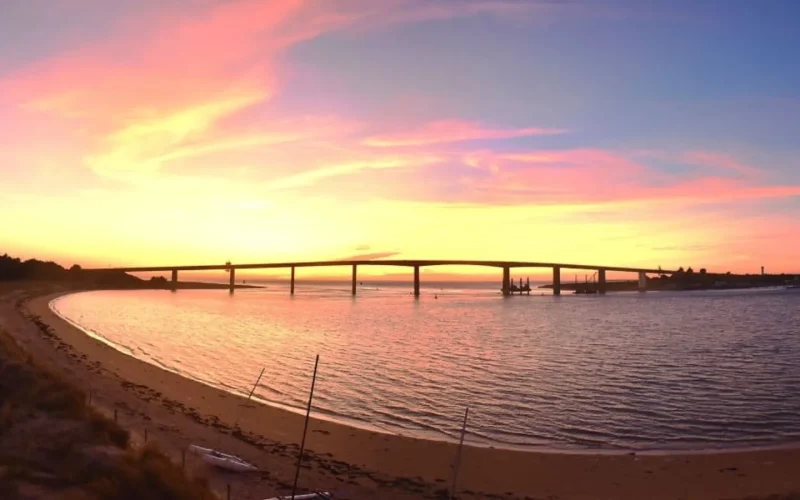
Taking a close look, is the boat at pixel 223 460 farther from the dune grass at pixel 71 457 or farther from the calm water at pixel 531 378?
the calm water at pixel 531 378

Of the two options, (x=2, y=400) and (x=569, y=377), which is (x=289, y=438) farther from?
(x=569, y=377)

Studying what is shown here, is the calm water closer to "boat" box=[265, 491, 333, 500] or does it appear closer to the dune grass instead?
"boat" box=[265, 491, 333, 500]

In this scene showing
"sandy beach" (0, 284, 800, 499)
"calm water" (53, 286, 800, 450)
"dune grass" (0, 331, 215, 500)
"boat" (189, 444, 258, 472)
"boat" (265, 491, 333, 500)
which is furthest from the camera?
"calm water" (53, 286, 800, 450)

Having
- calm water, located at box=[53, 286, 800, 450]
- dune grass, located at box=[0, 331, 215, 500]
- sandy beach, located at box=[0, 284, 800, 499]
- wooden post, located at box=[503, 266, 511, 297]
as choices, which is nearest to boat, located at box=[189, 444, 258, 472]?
sandy beach, located at box=[0, 284, 800, 499]

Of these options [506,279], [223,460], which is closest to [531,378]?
[223,460]

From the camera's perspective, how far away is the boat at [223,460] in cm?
1268

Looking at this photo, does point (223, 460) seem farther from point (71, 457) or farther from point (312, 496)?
point (71, 457)

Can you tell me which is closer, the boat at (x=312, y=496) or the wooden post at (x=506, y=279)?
the boat at (x=312, y=496)

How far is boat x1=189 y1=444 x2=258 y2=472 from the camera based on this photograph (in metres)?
12.7

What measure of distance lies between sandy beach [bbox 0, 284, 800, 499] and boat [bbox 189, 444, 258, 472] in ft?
1.02

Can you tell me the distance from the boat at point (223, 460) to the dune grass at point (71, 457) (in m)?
1.81

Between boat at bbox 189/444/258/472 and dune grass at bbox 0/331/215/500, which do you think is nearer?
dune grass at bbox 0/331/215/500

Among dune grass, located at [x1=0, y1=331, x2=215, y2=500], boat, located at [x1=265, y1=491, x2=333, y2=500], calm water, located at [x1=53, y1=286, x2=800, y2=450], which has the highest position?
dune grass, located at [x1=0, y1=331, x2=215, y2=500]

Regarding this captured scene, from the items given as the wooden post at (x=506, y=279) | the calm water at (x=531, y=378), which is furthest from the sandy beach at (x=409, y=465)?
the wooden post at (x=506, y=279)
